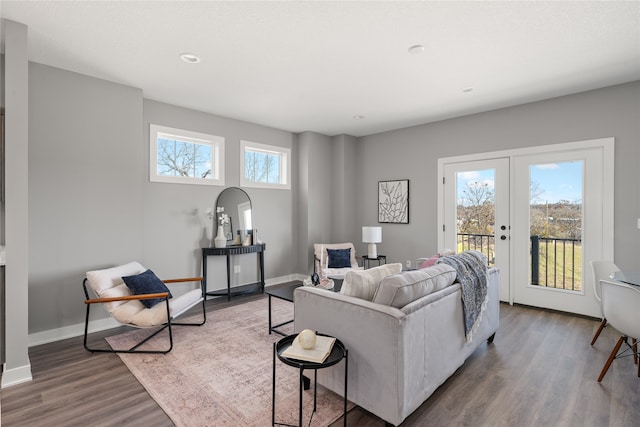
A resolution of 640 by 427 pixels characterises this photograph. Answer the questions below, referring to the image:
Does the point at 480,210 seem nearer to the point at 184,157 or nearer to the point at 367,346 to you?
the point at 367,346

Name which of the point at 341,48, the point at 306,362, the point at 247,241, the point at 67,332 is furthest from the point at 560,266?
the point at 67,332

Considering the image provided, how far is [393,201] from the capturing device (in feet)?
18.4

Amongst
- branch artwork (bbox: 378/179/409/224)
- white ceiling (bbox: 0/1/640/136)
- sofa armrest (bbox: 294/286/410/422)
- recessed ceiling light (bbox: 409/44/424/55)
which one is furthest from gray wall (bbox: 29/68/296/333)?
branch artwork (bbox: 378/179/409/224)

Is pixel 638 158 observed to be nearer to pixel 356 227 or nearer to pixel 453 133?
pixel 453 133

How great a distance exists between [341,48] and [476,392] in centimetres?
287

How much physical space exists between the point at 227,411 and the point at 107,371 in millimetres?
1216

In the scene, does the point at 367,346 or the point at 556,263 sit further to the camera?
the point at 556,263

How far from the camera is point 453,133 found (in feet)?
16.0

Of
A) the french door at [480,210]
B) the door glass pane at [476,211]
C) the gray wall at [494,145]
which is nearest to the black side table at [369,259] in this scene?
the gray wall at [494,145]

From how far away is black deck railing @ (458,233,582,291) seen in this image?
3908 mm

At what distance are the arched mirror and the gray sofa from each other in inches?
109

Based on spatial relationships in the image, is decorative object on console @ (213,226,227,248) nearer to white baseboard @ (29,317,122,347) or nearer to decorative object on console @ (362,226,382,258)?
white baseboard @ (29,317,122,347)

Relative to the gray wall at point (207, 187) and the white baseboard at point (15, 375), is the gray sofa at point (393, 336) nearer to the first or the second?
the white baseboard at point (15, 375)

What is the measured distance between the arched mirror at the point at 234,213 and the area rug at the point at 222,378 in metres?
1.56
